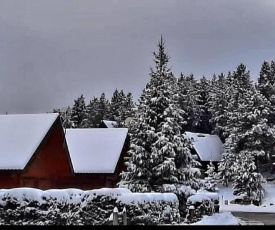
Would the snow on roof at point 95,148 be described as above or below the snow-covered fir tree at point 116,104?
below

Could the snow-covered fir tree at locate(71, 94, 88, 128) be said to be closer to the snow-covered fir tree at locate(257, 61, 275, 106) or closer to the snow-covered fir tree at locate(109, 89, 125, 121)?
the snow-covered fir tree at locate(109, 89, 125, 121)

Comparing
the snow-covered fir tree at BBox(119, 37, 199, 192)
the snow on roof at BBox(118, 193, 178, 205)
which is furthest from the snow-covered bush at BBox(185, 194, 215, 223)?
the snow-covered fir tree at BBox(119, 37, 199, 192)

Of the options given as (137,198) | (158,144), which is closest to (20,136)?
(158,144)

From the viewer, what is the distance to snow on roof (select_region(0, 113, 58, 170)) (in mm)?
23344

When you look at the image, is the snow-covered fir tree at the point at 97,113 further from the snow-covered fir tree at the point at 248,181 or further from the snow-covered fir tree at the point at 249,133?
the snow-covered fir tree at the point at 248,181

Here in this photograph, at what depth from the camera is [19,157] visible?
23.5 metres

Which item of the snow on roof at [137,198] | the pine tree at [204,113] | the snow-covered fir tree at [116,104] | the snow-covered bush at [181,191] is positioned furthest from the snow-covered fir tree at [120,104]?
the snow on roof at [137,198]

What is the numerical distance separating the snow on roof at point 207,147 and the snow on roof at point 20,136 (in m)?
30.7

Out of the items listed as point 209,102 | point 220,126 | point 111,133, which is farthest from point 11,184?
point 209,102

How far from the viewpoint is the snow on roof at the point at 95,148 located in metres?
31.3

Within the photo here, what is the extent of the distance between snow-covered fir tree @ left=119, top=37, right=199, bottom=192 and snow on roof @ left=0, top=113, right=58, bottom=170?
555cm

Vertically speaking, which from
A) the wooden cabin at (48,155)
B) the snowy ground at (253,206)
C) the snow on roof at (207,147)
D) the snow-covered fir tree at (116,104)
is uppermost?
the snow-covered fir tree at (116,104)

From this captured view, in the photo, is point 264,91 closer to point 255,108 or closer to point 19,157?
point 255,108
